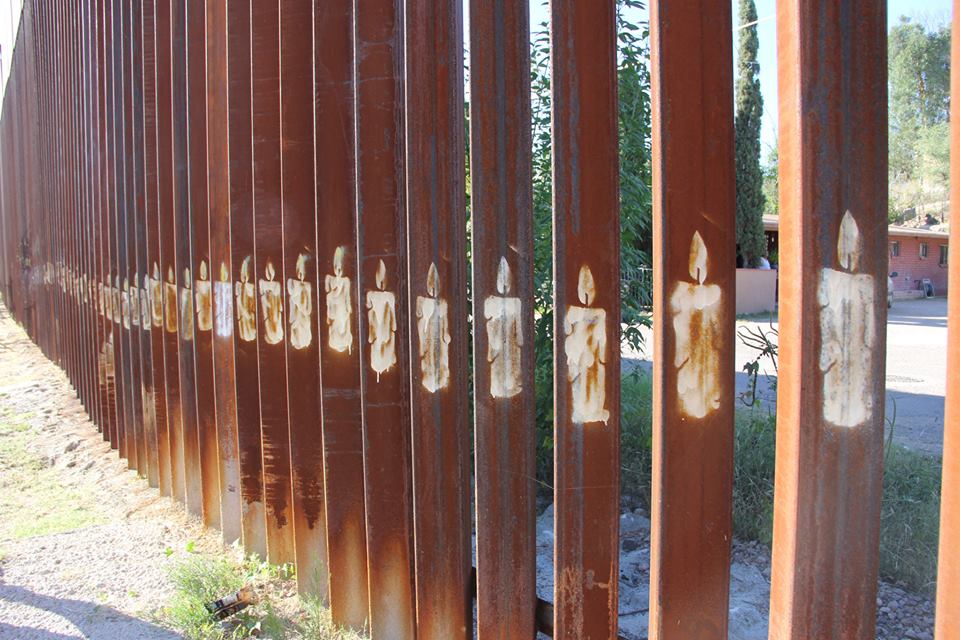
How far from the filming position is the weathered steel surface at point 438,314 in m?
2.17

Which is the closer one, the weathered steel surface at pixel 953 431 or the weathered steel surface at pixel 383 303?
the weathered steel surface at pixel 953 431

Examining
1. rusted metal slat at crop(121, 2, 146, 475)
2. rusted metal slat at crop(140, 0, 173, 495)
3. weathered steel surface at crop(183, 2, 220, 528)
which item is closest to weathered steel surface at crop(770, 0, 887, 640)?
weathered steel surface at crop(183, 2, 220, 528)

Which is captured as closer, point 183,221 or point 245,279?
point 245,279

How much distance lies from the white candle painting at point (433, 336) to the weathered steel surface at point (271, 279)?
87cm

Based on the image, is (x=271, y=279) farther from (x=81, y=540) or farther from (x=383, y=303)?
(x=81, y=540)

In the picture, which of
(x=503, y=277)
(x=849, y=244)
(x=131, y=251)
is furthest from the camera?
(x=131, y=251)

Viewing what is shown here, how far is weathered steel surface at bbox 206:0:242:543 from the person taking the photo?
3.41 meters

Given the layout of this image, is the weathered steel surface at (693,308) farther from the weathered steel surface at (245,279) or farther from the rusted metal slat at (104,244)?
the rusted metal slat at (104,244)

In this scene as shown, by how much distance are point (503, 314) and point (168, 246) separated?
116 inches

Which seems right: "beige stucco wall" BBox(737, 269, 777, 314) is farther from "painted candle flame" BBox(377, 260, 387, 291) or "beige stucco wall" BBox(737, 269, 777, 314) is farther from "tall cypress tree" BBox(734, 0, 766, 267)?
"painted candle flame" BBox(377, 260, 387, 291)

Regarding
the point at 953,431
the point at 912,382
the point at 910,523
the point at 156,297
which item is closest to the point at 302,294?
the point at 156,297

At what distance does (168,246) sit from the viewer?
426cm

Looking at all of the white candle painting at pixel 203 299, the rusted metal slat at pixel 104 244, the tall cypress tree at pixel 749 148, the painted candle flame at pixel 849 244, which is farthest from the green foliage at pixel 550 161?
the tall cypress tree at pixel 749 148

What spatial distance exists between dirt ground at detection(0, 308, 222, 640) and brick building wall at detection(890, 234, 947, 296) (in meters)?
33.0
